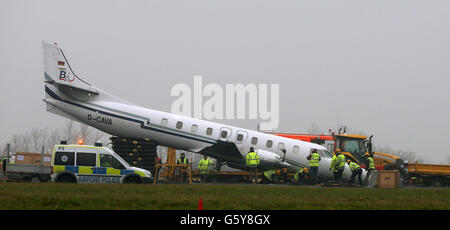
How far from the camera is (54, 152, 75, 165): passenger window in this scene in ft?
77.7

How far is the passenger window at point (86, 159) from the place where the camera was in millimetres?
24016

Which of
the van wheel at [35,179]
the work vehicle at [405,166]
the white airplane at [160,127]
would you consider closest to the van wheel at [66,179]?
the van wheel at [35,179]

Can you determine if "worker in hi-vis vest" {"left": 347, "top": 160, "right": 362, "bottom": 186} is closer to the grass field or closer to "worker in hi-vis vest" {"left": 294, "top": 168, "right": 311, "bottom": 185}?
"worker in hi-vis vest" {"left": 294, "top": 168, "right": 311, "bottom": 185}

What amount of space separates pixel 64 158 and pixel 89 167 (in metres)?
1.12

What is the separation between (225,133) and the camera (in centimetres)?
3294

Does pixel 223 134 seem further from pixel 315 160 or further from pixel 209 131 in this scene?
pixel 315 160

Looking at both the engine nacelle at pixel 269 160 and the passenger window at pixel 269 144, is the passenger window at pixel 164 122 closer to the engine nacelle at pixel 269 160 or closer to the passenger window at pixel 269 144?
the engine nacelle at pixel 269 160

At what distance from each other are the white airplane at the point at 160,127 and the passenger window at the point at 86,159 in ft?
26.2

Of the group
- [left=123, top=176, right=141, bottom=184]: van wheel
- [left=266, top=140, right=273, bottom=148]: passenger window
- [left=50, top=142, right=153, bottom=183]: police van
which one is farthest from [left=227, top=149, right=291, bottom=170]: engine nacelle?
[left=123, top=176, right=141, bottom=184]: van wheel

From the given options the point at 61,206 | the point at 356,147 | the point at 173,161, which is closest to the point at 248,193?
the point at 61,206

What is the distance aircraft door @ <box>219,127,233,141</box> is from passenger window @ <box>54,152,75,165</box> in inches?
428

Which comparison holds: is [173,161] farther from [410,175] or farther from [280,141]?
[410,175]

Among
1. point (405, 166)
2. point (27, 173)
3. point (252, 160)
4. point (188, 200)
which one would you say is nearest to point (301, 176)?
point (252, 160)
